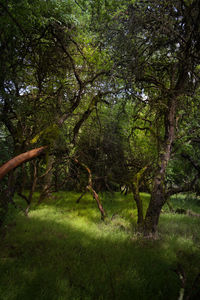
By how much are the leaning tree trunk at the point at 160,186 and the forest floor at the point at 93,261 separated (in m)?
0.56

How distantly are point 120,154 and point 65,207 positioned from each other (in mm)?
4658

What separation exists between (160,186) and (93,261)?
3.29m

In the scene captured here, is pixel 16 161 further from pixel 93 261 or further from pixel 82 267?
pixel 93 261

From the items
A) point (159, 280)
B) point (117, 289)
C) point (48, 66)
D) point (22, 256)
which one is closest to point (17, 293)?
point (22, 256)

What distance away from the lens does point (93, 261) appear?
4789 millimetres

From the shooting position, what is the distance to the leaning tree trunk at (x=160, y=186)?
642 centimetres

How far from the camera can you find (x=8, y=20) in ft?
14.1

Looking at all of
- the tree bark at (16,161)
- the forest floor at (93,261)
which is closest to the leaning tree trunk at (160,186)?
the forest floor at (93,261)

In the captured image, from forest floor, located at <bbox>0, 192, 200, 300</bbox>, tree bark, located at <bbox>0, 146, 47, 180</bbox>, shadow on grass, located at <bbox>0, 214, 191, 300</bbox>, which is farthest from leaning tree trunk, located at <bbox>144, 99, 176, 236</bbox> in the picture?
tree bark, located at <bbox>0, 146, 47, 180</bbox>

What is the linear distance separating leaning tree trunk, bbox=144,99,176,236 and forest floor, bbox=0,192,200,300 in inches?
22.0

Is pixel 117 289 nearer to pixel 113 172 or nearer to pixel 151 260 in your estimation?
pixel 151 260

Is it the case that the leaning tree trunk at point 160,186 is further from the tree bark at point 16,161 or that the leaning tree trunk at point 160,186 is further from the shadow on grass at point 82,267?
the tree bark at point 16,161

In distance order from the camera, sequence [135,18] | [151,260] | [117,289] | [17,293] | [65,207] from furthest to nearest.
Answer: [65,207], [151,260], [135,18], [117,289], [17,293]

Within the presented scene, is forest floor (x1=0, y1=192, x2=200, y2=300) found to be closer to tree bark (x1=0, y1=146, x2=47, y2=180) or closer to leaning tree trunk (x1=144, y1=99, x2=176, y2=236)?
leaning tree trunk (x1=144, y1=99, x2=176, y2=236)
